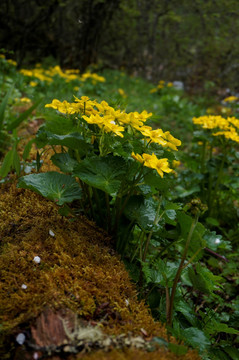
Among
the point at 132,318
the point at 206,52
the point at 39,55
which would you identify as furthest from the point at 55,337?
the point at 206,52

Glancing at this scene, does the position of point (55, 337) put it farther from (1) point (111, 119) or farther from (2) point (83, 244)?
(1) point (111, 119)

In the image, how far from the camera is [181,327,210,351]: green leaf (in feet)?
3.80

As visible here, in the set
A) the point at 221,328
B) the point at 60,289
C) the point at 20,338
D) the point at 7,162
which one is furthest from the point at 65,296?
the point at 7,162

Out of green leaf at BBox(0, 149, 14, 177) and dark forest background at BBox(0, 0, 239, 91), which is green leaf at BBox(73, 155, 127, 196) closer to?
green leaf at BBox(0, 149, 14, 177)

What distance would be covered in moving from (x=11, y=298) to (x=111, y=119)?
2.58 ft

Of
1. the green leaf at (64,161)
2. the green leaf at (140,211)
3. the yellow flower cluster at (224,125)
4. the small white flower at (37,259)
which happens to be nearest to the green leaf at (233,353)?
the green leaf at (140,211)

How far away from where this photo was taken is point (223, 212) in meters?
2.79

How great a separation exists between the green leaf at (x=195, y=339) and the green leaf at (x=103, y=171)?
0.66m

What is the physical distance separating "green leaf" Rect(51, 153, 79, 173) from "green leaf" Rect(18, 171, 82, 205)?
0.04 m

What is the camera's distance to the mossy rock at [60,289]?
905 mm

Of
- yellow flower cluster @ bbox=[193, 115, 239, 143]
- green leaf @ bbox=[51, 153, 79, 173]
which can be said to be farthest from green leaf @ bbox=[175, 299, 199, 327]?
yellow flower cluster @ bbox=[193, 115, 239, 143]

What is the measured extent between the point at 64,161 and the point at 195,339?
0.96 metres

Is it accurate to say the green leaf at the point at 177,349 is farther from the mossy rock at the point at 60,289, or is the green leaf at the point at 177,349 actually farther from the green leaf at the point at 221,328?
the green leaf at the point at 221,328

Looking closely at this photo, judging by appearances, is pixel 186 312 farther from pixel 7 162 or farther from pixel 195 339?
pixel 7 162
